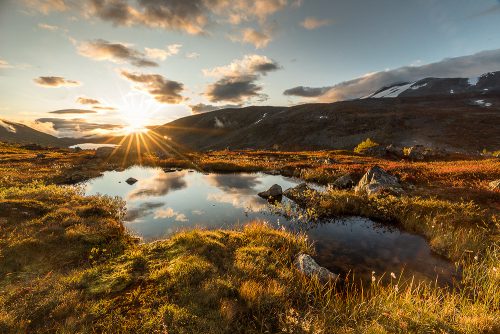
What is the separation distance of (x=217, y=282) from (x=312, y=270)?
11.9 feet

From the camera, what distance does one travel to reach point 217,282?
7.88 meters

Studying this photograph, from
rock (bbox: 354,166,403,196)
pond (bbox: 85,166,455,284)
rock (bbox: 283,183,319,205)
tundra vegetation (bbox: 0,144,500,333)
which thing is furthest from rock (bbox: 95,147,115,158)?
rock (bbox: 354,166,403,196)

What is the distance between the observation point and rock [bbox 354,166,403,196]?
748 inches

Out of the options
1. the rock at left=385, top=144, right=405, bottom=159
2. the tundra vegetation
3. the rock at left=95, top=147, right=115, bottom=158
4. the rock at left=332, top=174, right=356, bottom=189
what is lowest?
the rock at left=385, top=144, right=405, bottom=159

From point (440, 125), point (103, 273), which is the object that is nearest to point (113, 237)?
point (103, 273)

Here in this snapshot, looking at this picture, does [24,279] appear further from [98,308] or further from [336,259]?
[336,259]

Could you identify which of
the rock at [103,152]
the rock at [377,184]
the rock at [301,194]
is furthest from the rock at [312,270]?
the rock at [103,152]

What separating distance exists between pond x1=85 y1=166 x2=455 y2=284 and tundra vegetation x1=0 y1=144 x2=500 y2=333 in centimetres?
97

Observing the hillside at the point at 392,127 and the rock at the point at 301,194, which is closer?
the rock at the point at 301,194

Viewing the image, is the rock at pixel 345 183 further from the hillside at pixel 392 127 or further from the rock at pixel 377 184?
the hillside at pixel 392 127

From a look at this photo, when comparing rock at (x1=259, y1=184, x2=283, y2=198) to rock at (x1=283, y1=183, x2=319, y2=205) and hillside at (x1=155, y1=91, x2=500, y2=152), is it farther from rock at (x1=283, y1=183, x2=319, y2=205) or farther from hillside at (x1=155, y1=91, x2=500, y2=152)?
hillside at (x1=155, y1=91, x2=500, y2=152)

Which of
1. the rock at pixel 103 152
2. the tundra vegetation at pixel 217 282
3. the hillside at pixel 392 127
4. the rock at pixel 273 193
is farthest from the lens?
the hillside at pixel 392 127

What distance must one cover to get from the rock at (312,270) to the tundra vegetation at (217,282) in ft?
1.39

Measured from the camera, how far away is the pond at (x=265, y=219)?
10555 mm
